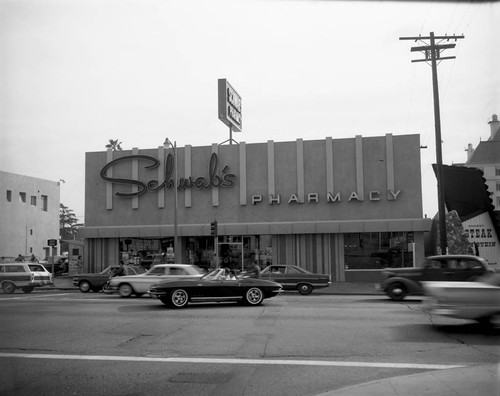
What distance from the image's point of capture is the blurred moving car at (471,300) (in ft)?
36.5

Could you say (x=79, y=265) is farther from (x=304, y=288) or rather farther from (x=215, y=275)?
(x=215, y=275)

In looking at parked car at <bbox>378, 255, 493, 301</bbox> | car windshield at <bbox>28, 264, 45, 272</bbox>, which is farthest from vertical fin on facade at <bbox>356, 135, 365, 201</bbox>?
car windshield at <bbox>28, 264, 45, 272</bbox>

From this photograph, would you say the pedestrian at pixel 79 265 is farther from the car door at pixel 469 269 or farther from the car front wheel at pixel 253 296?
the car door at pixel 469 269

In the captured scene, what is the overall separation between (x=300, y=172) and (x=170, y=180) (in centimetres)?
750

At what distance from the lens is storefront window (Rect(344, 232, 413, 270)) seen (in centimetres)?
2803

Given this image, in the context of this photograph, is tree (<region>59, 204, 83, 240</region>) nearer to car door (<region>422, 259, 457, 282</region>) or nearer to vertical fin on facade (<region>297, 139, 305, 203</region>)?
vertical fin on facade (<region>297, 139, 305, 203</region>)

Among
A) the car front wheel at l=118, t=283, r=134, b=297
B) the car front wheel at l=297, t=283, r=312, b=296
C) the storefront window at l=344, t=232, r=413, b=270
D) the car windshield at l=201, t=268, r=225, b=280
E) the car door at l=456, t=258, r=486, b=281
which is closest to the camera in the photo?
the car windshield at l=201, t=268, r=225, b=280

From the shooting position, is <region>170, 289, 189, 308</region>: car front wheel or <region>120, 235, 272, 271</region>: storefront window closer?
<region>170, 289, 189, 308</region>: car front wheel

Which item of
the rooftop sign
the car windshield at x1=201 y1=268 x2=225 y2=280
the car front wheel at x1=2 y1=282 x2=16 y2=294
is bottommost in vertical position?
the car front wheel at x1=2 y1=282 x2=16 y2=294

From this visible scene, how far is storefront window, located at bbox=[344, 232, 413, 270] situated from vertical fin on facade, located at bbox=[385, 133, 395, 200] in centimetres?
218

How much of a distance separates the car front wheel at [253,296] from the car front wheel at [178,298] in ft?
5.99

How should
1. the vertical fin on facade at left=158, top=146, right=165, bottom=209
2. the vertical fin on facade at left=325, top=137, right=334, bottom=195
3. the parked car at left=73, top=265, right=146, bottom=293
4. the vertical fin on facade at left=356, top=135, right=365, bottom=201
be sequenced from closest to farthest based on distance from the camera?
1. the parked car at left=73, top=265, right=146, bottom=293
2. the vertical fin on facade at left=356, top=135, right=365, bottom=201
3. the vertical fin on facade at left=325, top=137, right=334, bottom=195
4. the vertical fin on facade at left=158, top=146, right=165, bottom=209

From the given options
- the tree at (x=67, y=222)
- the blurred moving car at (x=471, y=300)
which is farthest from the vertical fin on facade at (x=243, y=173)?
the tree at (x=67, y=222)

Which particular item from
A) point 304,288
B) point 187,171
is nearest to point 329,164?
point 187,171
